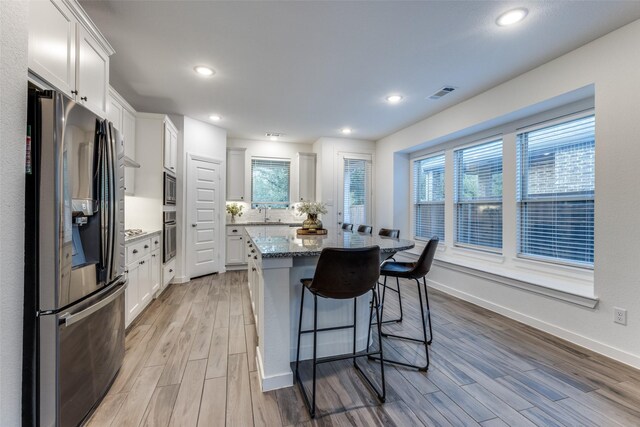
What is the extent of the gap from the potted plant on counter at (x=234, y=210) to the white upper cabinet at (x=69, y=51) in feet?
11.1

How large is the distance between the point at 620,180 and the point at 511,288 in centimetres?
143

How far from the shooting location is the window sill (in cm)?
255

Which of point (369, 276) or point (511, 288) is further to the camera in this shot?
point (511, 288)

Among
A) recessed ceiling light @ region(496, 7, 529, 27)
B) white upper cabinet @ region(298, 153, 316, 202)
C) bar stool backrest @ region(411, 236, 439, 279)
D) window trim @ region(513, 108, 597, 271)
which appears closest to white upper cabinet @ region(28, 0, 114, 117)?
bar stool backrest @ region(411, 236, 439, 279)

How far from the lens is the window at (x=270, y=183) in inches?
232

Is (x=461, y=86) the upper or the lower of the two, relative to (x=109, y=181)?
upper

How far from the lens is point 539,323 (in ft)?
9.12

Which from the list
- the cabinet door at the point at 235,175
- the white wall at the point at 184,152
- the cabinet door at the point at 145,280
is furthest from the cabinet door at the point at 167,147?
the cabinet door at the point at 235,175

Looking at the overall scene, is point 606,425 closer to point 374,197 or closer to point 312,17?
point 312,17

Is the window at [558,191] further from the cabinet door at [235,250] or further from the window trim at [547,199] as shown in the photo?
the cabinet door at [235,250]

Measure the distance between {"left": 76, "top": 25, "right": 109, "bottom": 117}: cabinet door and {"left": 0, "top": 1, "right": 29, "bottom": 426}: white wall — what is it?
0.65 meters

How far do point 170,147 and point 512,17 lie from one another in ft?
13.4

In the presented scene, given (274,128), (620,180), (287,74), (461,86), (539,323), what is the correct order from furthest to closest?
1. (274,128)
2. (461,86)
3. (287,74)
4. (539,323)
5. (620,180)

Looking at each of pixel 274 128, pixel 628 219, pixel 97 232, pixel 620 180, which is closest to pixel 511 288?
pixel 628 219
